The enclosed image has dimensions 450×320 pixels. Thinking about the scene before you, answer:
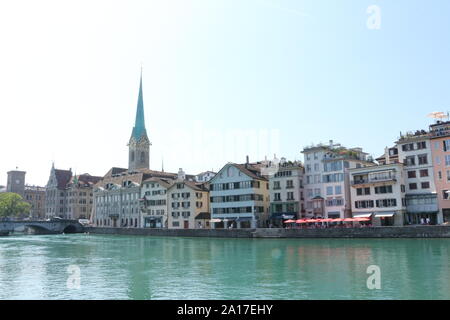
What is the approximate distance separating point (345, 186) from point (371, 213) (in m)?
6.89

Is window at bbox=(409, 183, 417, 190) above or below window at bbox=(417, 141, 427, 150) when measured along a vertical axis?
below

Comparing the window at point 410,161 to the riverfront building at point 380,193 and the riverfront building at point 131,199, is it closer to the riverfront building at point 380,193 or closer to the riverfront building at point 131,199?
the riverfront building at point 380,193

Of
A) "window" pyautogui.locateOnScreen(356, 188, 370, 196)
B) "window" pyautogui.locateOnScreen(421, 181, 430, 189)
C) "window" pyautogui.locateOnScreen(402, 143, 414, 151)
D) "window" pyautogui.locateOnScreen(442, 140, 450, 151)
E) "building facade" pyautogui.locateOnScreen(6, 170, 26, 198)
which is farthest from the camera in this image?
"building facade" pyautogui.locateOnScreen(6, 170, 26, 198)

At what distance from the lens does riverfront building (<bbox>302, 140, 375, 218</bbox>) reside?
76562 millimetres

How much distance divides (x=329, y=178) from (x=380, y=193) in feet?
32.8

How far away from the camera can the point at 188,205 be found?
9875 centimetres

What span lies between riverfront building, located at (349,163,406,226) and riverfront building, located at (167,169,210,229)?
36012 millimetres

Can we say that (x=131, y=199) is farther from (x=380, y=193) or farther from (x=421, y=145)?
(x=421, y=145)

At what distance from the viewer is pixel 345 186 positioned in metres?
76.4

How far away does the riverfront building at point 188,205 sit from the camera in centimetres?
9756

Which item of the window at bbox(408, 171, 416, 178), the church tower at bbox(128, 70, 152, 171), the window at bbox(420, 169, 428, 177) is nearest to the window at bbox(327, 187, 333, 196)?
the window at bbox(408, 171, 416, 178)

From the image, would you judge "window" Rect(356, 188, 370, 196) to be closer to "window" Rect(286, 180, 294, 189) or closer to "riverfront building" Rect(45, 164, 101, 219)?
"window" Rect(286, 180, 294, 189)

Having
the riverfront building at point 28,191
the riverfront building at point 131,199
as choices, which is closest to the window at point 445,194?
the riverfront building at point 131,199
